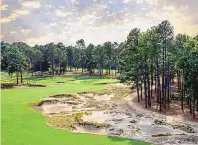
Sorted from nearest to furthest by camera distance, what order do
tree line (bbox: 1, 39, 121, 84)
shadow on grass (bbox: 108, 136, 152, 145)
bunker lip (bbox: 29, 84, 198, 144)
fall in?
1. shadow on grass (bbox: 108, 136, 152, 145)
2. bunker lip (bbox: 29, 84, 198, 144)
3. tree line (bbox: 1, 39, 121, 84)

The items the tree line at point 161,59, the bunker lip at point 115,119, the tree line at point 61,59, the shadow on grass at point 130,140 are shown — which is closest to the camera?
the shadow on grass at point 130,140

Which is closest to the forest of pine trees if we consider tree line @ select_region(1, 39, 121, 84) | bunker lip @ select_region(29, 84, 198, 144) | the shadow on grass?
bunker lip @ select_region(29, 84, 198, 144)

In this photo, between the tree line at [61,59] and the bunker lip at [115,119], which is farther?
the tree line at [61,59]

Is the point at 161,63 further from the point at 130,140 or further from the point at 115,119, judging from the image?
the point at 130,140

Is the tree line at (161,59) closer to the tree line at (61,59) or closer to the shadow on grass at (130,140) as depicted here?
the shadow on grass at (130,140)

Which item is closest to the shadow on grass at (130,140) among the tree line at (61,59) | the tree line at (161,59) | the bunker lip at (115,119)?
the bunker lip at (115,119)

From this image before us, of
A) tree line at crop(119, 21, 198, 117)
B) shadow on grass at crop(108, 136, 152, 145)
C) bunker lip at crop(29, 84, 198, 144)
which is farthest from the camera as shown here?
tree line at crop(119, 21, 198, 117)

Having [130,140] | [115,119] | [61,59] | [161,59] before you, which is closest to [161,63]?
[161,59]

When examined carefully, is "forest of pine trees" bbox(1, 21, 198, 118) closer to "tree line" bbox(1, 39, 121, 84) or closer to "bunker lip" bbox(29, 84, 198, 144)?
"bunker lip" bbox(29, 84, 198, 144)
